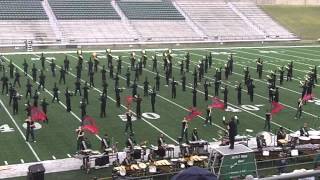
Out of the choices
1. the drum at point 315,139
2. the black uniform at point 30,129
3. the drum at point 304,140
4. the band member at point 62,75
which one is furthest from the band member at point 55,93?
the drum at point 315,139

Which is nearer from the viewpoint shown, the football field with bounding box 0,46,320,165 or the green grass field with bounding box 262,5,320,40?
the football field with bounding box 0,46,320,165

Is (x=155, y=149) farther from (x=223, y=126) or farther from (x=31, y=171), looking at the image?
(x=223, y=126)

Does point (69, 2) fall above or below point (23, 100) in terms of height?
above

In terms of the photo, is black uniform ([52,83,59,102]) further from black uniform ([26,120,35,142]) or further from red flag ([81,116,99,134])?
black uniform ([26,120,35,142])

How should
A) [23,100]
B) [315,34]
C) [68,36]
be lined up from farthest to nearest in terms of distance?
[315,34]
[68,36]
[23,100]

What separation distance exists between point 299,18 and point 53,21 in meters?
20.6

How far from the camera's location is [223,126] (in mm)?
14352

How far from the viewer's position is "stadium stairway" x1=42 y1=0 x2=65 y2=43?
35562 millimetres

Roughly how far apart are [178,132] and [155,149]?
2.95 metres

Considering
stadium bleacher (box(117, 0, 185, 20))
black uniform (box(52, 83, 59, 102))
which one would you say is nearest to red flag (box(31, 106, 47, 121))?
black uniform (box(52, 83, 59, 102))

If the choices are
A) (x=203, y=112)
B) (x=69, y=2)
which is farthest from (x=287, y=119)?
(x=69, y=2)

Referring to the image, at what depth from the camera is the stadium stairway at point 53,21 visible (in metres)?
35.6

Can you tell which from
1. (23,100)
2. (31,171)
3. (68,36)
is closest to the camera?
(31,171)

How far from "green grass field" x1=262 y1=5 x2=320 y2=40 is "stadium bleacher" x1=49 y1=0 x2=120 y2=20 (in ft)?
46.1
